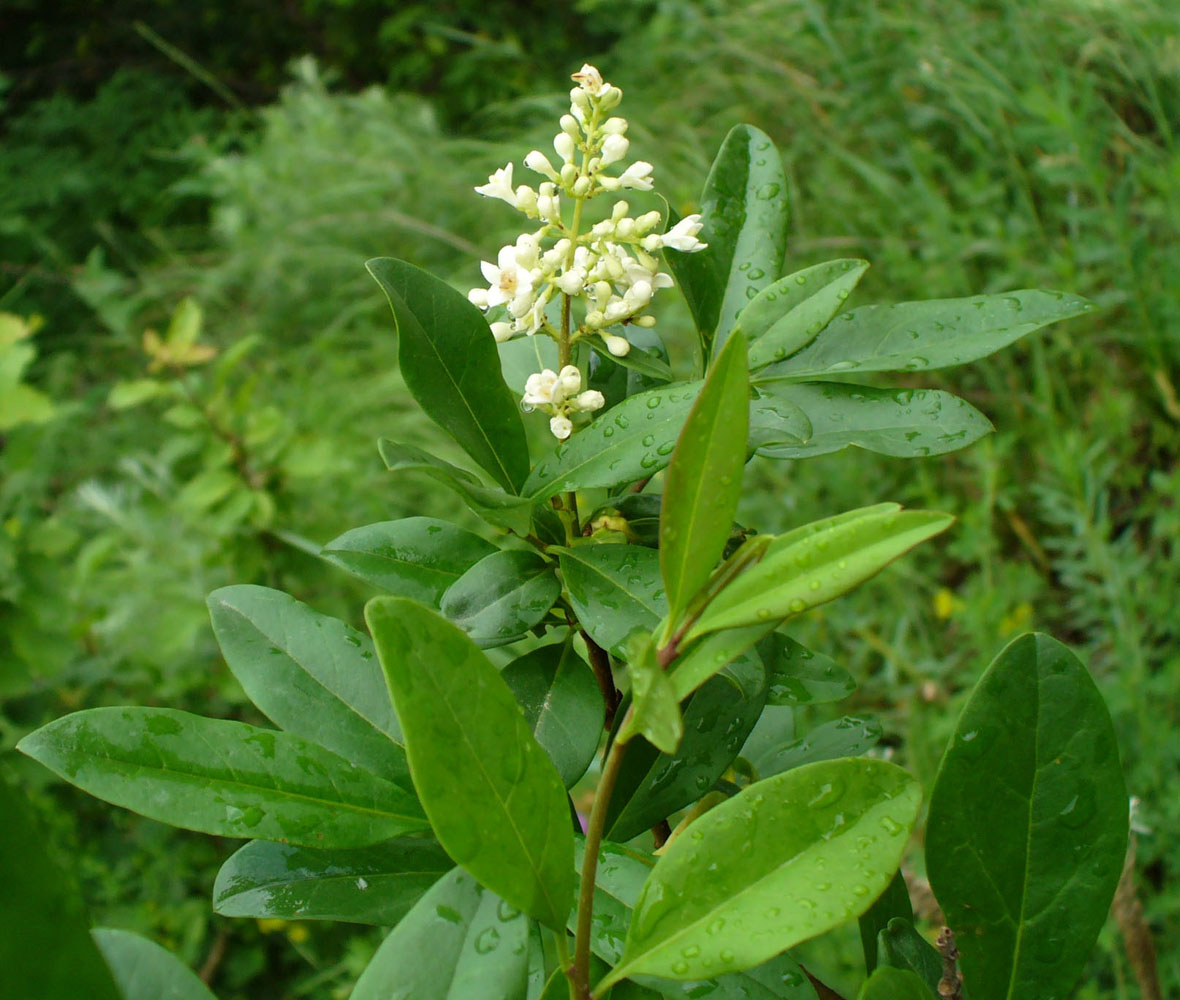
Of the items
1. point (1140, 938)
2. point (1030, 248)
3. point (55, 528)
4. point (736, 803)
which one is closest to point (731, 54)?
point (1030, 248)

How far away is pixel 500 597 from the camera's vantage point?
42 cm

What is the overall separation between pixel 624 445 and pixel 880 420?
5.1 inches

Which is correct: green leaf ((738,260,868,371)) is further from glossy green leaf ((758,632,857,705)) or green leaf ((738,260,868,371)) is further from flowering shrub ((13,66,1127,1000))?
glossy green leaf ((758,632,857,705))

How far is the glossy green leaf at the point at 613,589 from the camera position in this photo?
400mm

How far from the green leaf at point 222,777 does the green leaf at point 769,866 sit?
120 mm

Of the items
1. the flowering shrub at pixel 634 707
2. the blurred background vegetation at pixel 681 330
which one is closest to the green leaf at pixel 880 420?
the flowering shrub at pixel 634 707

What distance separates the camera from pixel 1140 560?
4.73 feet

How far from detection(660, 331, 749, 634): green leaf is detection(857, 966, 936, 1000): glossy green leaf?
14 cm

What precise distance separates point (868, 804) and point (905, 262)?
1735 millimetres

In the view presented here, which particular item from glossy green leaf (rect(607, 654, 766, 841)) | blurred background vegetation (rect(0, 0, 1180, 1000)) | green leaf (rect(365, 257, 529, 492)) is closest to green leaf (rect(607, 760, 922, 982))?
glossy green leaf (rect(607, 654, 766, 841))

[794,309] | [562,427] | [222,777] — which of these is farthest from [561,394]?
[222,777]

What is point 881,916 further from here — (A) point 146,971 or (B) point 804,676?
(A) point 146,971

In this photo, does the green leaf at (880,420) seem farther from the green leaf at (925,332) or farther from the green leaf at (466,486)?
the green leaf at (466,486)

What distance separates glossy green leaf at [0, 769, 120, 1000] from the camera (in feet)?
0.58
